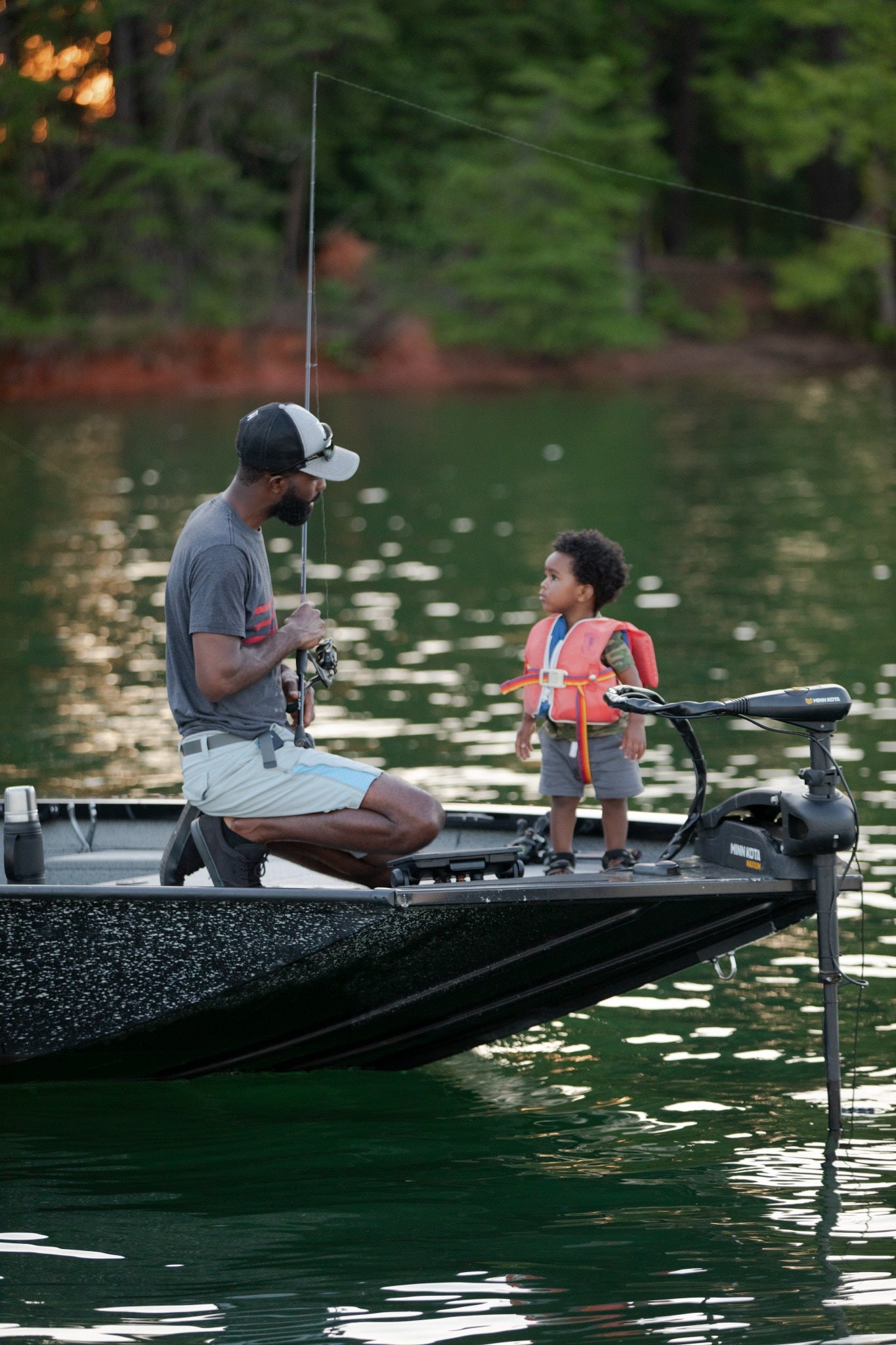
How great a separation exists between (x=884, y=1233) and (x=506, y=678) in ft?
21.8

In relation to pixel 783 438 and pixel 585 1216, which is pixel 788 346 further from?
pixel 585 1216

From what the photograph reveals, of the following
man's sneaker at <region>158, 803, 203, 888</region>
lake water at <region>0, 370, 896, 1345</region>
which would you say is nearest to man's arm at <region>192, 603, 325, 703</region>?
man's sneaker at <region>158, 803, 203, 888</region>

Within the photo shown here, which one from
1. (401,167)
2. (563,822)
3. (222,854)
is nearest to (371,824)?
(222,854)

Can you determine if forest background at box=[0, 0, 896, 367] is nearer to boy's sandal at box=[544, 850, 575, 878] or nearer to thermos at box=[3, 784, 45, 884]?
thermos at box=[3, 784, 45, 884]

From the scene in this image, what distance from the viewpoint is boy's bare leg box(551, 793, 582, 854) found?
5312 mm

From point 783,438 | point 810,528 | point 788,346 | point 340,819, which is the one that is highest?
point 788,346

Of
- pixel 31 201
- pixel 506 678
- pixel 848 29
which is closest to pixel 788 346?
pixel 848 29

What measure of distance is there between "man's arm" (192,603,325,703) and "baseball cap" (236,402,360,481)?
0.38 meters

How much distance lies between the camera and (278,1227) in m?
4.55

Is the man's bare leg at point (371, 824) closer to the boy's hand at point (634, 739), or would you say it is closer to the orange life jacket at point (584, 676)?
the orange life jacket at point (584, 676)

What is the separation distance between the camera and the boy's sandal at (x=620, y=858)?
516cm

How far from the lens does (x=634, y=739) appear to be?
16.9 feet

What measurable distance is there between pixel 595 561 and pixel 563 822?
0.72 meters

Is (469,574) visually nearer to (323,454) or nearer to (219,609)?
(323,454)
